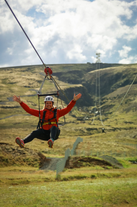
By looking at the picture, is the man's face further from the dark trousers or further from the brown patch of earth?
the brown patch of earth

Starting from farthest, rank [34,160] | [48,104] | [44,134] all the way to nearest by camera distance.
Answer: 1. [34,160]
2. [48,104]
3. [44,134]

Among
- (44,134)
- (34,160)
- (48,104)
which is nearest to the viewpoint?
(44,134)

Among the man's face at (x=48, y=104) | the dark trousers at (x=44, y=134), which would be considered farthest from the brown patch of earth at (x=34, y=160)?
the man's face at (x=48, y=104)

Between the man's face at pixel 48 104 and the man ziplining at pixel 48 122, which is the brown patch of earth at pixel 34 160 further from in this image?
the man's face at pixel 48 104

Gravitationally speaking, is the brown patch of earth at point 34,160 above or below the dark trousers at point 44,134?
below

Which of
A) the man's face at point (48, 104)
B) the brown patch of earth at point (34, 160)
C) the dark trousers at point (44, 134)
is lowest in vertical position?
the brown patch of earth at point (34, 160)

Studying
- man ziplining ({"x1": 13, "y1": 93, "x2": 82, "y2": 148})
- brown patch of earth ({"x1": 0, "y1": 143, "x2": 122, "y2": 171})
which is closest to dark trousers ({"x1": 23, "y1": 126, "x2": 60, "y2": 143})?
man ziplining ({"x1": 13, "y1": 93, "x2": 82, "y2": 148})

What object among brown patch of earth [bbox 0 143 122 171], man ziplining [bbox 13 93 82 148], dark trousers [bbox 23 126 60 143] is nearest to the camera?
dark trousers [bbox 23 126 60 143]

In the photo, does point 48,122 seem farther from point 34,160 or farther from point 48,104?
point 34,160

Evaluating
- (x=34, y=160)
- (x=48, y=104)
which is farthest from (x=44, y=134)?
(x=34, y=160)

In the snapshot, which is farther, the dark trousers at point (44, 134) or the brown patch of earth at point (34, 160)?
the brown patch of earth at point (34, 160)

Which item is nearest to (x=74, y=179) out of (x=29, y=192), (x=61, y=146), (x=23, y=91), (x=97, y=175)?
(x=97, y=175)

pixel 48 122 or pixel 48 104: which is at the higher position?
pixel 48 104

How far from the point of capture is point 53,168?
111 ft
